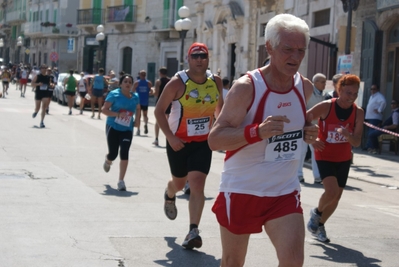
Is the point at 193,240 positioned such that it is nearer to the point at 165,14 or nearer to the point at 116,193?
the point at 116,193

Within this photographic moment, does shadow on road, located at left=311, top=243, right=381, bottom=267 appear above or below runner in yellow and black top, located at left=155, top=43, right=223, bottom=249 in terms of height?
below

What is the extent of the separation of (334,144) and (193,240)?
183 cm

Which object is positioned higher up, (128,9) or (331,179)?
(128,9)

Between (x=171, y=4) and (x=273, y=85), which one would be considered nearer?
(x=273, y=85)

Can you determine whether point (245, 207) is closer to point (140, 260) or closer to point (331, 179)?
point (140, 260)

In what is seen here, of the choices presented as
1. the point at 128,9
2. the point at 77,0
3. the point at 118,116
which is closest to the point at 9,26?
the point at 77,0

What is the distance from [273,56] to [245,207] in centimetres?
91

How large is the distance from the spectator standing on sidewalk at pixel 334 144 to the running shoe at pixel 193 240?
1.37 m

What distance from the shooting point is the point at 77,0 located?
6969cm

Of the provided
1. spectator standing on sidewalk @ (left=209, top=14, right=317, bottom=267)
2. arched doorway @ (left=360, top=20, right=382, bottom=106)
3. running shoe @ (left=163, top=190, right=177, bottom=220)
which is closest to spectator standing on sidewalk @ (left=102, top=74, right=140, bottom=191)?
running shoe @ (left=163, top=190, right=177, bottom=220)

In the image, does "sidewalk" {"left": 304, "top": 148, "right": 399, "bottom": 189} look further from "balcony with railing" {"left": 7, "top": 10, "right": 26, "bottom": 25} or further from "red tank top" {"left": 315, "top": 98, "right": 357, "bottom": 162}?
"balcony with railing" {"left": 7, "top": 10, "right": 26, "bottom": 25}

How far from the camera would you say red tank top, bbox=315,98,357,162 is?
800cm

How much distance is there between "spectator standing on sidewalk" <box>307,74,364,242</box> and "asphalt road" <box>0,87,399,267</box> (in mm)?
317

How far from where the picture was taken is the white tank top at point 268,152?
4.71m
